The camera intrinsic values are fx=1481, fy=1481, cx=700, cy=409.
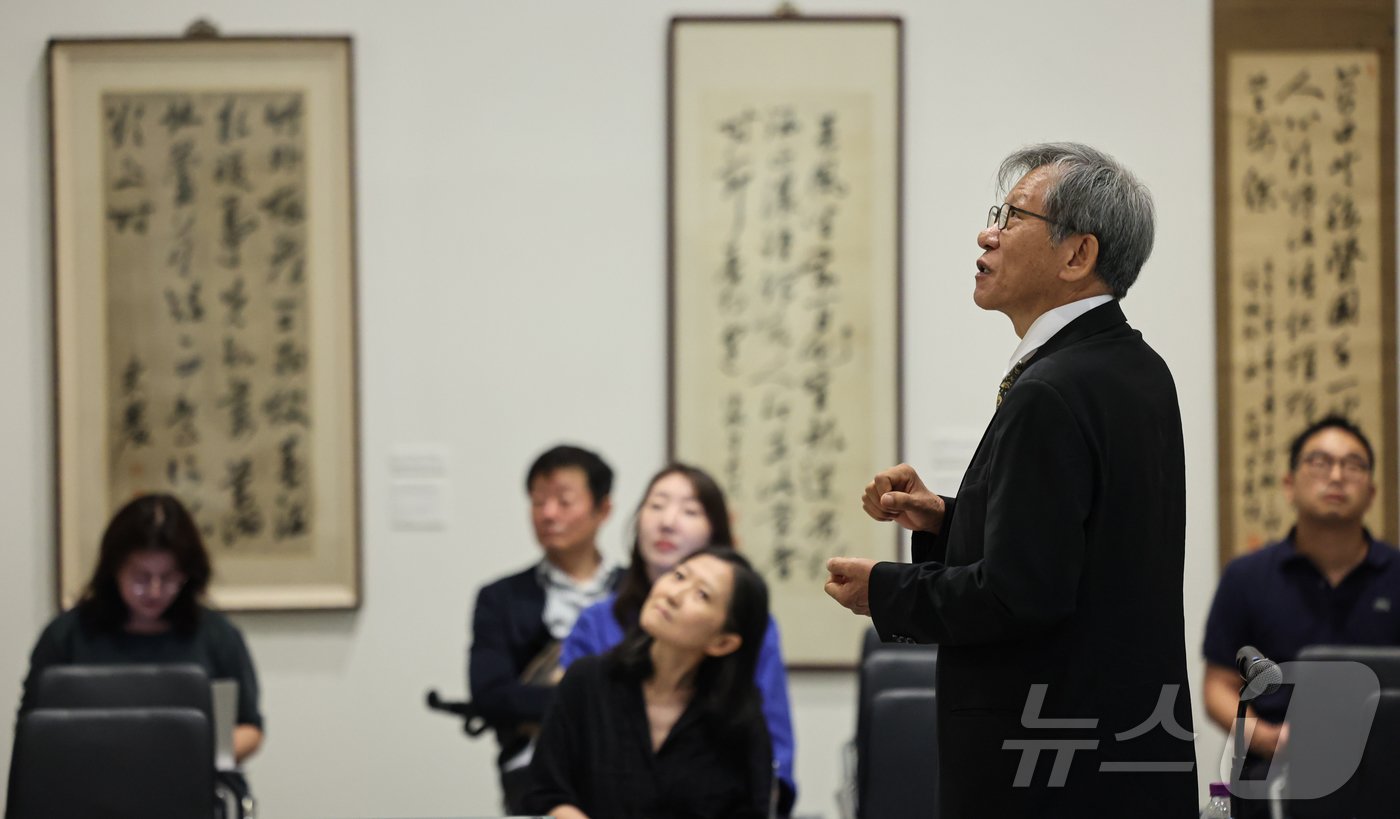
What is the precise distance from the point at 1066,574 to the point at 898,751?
4.15 feet

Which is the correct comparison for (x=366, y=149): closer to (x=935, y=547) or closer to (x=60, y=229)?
(x=60, y=229)

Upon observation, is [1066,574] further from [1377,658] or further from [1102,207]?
[1377,658]

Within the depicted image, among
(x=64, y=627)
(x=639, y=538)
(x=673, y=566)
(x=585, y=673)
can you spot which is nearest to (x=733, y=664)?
(x=585, y=673)

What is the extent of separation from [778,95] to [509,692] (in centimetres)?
184

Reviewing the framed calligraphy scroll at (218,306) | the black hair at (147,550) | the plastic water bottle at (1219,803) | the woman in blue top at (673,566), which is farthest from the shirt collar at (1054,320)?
the framed calligraphy scroll at (218,306)

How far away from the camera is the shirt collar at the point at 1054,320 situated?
165 centimetres

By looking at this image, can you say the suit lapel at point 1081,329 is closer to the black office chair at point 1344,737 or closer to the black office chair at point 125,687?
the black office chair at point 1344,737

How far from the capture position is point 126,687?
3104 mm

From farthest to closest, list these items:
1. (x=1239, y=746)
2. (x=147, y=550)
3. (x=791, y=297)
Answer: (x=791, y=297), (x=147, y=550), (x=1239, y=746)

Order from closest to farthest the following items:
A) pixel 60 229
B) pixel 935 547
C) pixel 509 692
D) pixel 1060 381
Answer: pixel 1060 381, pixel 935 547, pixel 509 692, pixel 60 229

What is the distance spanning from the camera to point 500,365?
4207 mm

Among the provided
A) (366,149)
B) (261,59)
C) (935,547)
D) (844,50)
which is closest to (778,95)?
(844,50)

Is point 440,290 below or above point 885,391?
above

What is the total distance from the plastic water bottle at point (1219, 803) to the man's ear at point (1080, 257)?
0.79 metres
